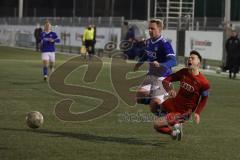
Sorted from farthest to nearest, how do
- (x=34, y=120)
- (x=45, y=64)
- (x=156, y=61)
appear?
(x=45, y=64), (x=34, y=120), (x=156, y=61)

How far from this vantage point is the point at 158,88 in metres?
12.1

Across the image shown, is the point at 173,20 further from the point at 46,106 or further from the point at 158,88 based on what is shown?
the point at 158,88

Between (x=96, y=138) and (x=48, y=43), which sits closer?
(x=96, y=138)

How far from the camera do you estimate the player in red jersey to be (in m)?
11.1

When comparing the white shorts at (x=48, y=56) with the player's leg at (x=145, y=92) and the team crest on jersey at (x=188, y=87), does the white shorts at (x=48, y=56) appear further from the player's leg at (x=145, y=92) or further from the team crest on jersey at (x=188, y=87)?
the team crest on jersey at (x=188, y=87)

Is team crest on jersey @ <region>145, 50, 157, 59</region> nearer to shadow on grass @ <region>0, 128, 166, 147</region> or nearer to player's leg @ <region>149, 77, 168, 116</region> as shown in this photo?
player's leg @ <region>149, 77, 168, 116</region>

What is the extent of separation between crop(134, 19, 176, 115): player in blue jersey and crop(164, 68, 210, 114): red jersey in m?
0.59

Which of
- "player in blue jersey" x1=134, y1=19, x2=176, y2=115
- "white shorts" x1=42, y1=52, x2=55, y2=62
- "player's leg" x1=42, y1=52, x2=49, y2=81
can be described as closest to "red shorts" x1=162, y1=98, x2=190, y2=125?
"player in blue jersey" x1=134, y1=19, x2=176, y2=115

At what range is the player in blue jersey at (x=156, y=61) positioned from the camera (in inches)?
469

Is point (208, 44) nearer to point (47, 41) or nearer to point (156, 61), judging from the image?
point (47, 41)

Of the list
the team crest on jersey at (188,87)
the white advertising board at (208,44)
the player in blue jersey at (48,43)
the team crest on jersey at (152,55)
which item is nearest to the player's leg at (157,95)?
the team crest on jersey at (152,55)

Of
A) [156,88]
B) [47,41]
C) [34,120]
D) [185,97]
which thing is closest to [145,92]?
[156,88]

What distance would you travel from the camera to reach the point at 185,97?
37.0 feet

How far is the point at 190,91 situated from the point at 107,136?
181cm
